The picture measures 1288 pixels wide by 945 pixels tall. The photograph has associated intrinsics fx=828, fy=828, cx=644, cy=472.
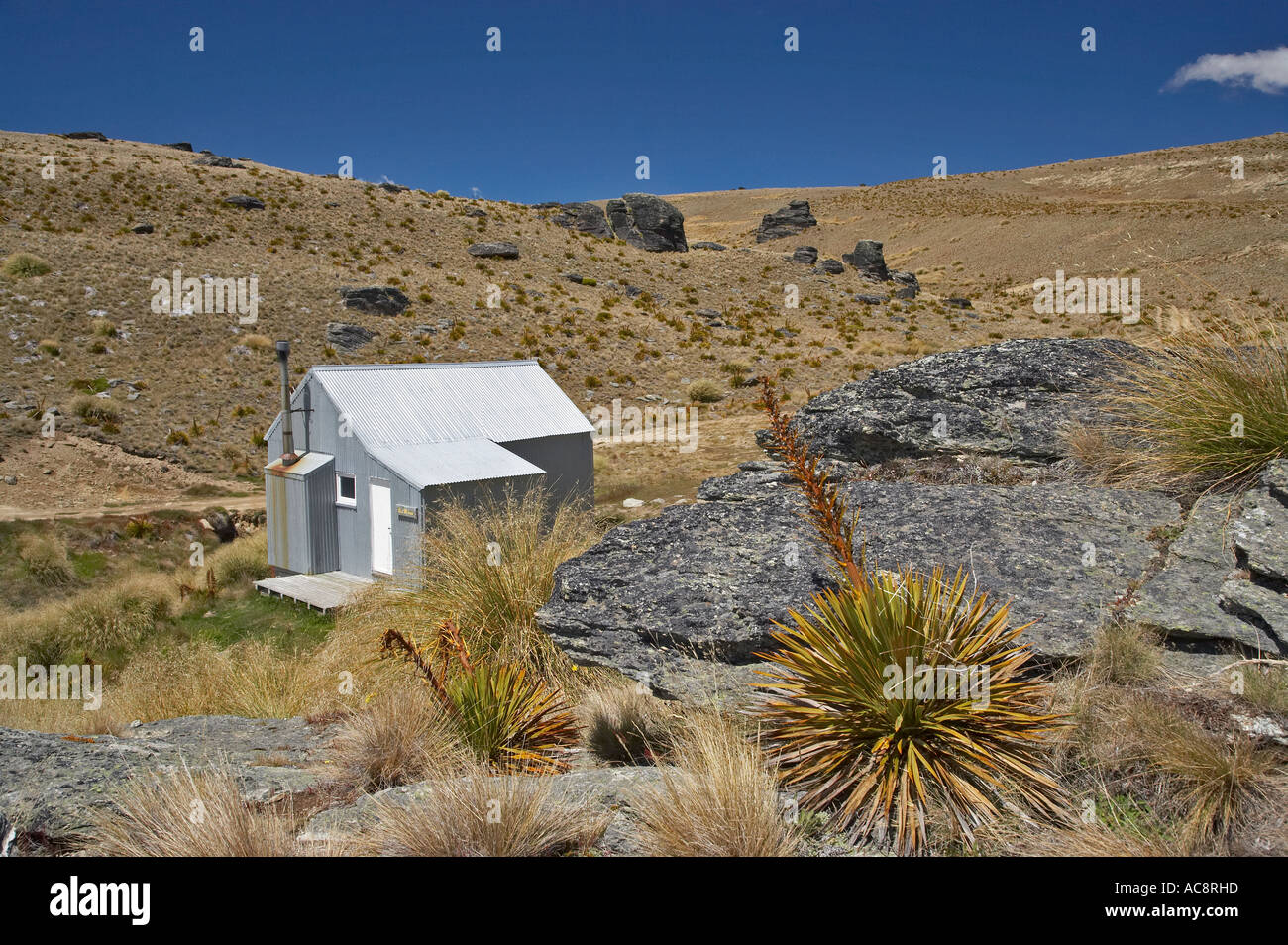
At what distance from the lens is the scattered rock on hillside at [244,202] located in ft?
150

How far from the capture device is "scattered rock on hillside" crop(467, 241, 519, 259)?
1871 inches

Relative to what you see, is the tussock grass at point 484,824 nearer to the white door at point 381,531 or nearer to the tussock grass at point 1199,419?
the tussock grass at point 1199,419

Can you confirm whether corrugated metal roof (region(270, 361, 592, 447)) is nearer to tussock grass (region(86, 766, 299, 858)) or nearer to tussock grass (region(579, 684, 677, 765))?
tussock grass (region(579, 684, 677, 765))

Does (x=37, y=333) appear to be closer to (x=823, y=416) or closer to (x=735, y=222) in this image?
(x=823, y=416)

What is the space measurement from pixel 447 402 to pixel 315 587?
16.7ft

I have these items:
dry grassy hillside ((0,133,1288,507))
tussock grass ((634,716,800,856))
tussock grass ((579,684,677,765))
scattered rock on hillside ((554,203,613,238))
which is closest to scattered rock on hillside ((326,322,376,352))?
dry grassy hillside ((0,133,1288,507))

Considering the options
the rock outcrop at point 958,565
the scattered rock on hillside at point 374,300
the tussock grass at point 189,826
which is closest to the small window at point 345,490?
the rock outcrop at point 958,565

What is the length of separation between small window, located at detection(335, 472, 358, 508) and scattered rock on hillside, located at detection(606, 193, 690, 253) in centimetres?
4123

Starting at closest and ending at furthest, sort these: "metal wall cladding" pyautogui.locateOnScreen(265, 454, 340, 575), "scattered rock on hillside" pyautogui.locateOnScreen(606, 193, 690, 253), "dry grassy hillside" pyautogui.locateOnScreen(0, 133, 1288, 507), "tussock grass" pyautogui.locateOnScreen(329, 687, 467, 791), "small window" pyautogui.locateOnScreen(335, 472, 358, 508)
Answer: "tussock grass" pyautogui.locateOnScreen(329, 687, 467, 791) → "small window" pyautogui.locateOnScreen(335, 472, 358, 508) → "metal wall cladding" pyautogui.locateOnScreen(265, 454, 340, 575) → "dry grassy hillside" pyautogui.locateOnScreen(0, 133, 1288, 507) → "scattered rock on hillside" pyautogui.locateOnScreen(606, 193, 690, 253)

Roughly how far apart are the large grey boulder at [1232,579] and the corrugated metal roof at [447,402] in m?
14.9

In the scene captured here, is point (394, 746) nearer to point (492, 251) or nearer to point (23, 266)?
point (23, 266)

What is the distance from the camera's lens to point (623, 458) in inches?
1037
